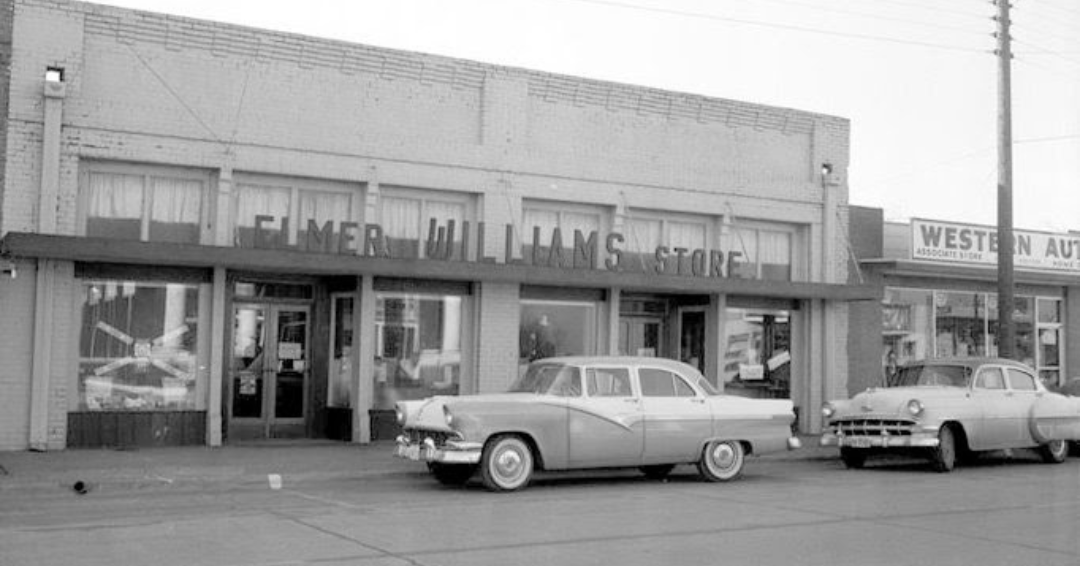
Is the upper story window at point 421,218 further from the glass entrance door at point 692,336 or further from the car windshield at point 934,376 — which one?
the car windshield at point 934,376

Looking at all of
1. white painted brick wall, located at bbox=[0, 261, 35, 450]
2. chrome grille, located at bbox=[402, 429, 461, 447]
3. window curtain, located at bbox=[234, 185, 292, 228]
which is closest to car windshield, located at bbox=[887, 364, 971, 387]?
chrome grille, located at bbox=[402, 429, 461, 447]

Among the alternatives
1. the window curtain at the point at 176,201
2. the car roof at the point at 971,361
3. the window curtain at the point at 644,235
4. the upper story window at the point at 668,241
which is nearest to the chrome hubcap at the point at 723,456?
the car roof at the point at 971,361

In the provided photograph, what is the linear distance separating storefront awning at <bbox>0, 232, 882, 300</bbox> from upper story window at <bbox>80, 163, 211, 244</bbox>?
52cm

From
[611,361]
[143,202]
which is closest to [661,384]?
[611,361]

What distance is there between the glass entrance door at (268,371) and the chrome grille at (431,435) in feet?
17.5

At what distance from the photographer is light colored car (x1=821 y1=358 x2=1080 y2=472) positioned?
17.0 m

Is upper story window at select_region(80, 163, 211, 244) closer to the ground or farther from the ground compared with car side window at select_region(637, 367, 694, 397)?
farther from the ground

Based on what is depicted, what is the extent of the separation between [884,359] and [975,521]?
47.7 ft

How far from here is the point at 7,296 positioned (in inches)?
643

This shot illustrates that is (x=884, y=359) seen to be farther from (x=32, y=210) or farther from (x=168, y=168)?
(x=32, y=210)

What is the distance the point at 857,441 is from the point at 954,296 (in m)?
10.9

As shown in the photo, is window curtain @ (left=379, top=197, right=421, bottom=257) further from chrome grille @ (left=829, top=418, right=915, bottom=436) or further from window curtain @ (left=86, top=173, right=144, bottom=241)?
chrome grille @ (left=829, top=418, right=915, bottom=436)

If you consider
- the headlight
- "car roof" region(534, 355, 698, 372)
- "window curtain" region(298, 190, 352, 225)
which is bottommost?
the headlight

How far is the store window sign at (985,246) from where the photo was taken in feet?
81.4
